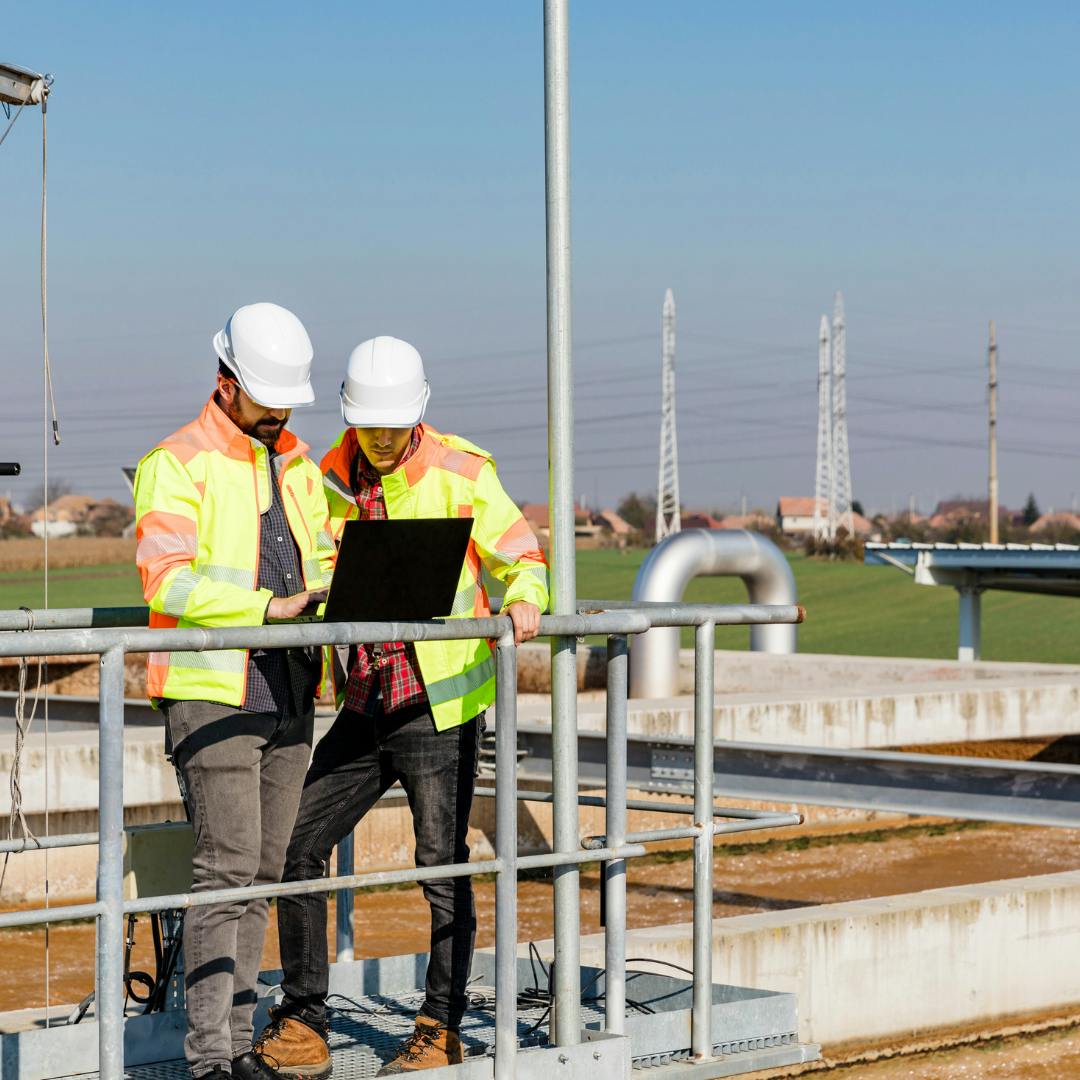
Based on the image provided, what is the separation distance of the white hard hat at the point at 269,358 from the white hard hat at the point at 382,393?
0.25 meters

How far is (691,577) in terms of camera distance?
57.7 feet

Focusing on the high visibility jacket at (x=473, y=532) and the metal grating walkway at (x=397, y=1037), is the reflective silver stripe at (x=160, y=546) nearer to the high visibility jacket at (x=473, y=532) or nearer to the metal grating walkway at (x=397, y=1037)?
the high visibility jacket at (x=473, y=532)

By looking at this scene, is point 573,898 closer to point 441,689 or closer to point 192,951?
point 441,689

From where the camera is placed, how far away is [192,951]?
4.49m

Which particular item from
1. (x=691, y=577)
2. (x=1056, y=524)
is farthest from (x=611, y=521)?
(x=691, y=577)

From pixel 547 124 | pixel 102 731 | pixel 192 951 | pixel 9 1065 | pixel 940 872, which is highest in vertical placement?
pixel 547 124

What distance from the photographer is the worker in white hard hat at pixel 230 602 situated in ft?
14.4

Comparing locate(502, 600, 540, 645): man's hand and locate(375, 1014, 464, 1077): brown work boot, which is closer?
locate(502, 600, 540, 645): man's hand

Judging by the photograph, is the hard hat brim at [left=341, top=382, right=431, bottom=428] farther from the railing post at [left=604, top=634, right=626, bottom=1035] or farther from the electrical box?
the electrical box

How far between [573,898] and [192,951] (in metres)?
0.95

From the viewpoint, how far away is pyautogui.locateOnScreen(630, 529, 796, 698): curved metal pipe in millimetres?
15422

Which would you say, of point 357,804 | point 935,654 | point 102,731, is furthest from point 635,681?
point 935,654

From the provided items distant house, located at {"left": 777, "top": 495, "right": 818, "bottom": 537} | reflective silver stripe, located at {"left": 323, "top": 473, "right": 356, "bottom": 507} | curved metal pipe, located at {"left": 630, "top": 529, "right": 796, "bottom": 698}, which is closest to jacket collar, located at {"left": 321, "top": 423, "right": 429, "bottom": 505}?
reflective silver stripe, located at {"left": 323, "top": 473, "right": 356, "bottom": 507}

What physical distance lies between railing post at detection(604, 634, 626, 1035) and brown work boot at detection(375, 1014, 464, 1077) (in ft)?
1.38
